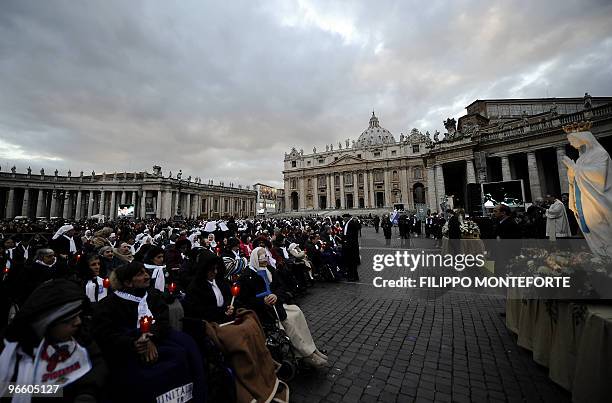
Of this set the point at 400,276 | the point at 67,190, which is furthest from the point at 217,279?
the point at 67,190

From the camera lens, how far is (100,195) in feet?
193

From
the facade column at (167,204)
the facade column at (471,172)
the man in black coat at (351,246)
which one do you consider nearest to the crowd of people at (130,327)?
the man in black coat at (351,246)

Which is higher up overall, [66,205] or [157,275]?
[66,205]

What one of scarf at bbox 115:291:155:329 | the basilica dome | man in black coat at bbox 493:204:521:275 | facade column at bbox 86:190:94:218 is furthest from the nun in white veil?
the basilica dome

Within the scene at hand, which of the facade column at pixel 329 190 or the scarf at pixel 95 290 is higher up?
the facade column at pixel 329 190

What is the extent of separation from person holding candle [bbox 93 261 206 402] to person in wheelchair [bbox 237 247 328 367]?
48.8 inches

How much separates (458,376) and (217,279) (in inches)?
141

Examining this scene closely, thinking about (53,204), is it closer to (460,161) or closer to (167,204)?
(167,204)

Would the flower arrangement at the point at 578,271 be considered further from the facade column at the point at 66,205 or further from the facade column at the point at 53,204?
the facade column at the point at 66,205

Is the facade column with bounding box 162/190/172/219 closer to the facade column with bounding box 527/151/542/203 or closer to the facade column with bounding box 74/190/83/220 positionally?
the facade column with bounding box 74/190/83/220

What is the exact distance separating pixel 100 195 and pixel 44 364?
73.0 m

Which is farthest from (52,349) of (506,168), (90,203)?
(90,203)

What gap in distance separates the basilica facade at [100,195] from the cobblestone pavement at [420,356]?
46023 mm

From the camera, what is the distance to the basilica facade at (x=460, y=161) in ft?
65.2
